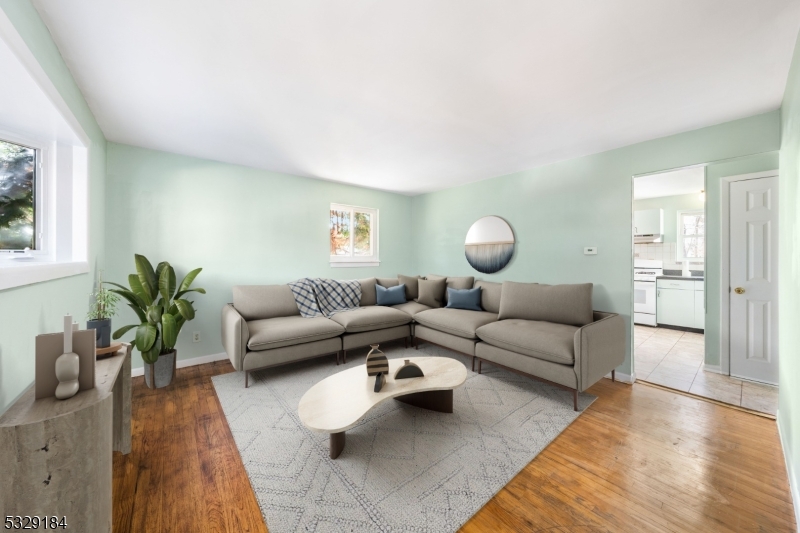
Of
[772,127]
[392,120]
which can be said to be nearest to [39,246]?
[392,120]

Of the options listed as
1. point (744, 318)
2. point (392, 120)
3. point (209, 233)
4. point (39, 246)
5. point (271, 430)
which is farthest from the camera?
point (209, 233)

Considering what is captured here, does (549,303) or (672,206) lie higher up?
(672,206)

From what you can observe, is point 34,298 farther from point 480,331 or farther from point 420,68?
point 480,331

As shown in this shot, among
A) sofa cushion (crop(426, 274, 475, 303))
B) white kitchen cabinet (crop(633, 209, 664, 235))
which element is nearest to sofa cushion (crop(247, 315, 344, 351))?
sofa cushion (crop(426, 274, 475, 303))

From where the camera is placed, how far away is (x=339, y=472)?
1708mm

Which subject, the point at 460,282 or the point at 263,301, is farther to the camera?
the point at 460,282

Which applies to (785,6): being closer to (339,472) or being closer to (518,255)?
(518,255)

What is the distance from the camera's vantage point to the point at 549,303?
127 inches

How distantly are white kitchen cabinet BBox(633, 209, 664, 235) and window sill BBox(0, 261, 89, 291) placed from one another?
7.64 meters

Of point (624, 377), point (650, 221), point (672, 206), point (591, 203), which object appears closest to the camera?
point (624, 377)

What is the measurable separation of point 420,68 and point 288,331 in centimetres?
260

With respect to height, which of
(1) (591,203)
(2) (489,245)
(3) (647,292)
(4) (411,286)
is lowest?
(3) (647,292)

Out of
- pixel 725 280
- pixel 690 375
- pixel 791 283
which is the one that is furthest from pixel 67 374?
pixel 725 280

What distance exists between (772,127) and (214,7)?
4.01 metres
